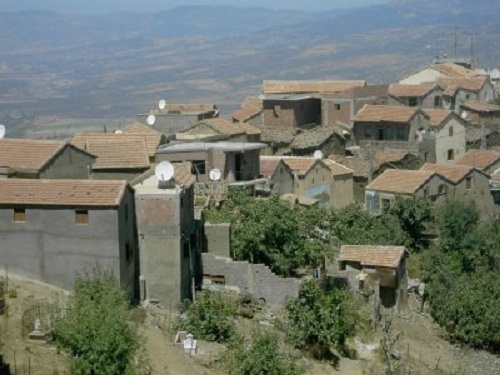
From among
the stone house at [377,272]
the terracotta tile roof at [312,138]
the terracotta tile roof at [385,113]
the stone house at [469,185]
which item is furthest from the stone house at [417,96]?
the stone house at [377,272]

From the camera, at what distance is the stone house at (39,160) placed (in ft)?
90.6

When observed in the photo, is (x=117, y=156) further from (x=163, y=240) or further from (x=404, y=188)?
(x=404, y=188)

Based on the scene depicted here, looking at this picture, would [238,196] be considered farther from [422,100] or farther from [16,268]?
[422,100]

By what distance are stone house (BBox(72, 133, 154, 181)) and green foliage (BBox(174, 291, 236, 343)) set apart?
7519 millimetres

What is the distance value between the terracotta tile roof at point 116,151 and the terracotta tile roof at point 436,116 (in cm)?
1539

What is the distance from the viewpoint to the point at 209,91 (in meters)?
193

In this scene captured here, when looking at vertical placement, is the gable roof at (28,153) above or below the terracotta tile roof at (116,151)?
above

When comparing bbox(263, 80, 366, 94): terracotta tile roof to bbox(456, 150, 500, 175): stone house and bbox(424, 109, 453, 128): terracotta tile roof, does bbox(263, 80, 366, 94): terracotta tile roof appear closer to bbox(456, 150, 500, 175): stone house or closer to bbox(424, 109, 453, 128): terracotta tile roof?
bbox(424, 109, 453, 128): terracotta tile roof

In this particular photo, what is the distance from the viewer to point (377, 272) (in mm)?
29391

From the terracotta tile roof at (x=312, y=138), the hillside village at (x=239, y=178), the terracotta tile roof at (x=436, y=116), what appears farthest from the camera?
the terracotta tile roof at (x=436, y=116)

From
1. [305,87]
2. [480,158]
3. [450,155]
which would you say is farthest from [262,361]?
[305,87]

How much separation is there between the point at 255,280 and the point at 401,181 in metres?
11.6

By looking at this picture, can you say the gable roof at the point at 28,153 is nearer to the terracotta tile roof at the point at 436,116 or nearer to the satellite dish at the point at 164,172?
the satellite dish at the point at 164,172

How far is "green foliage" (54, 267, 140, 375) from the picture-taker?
18.9 m
